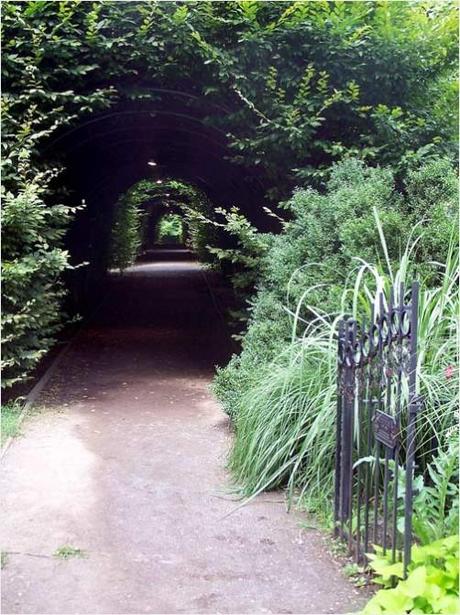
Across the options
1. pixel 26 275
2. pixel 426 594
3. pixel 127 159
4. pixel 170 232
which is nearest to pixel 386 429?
pixel 426 594

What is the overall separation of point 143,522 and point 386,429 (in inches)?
68.7

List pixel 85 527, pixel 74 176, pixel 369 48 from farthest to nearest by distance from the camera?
pixel 74 176 < pixel 369 48 < pixel 85 527

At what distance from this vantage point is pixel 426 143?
284 inches

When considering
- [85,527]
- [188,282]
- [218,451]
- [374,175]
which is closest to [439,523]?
[85,527]

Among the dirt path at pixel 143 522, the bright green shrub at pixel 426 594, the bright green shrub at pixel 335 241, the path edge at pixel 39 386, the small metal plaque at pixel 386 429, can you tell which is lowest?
the dirt path at pixel 143 522

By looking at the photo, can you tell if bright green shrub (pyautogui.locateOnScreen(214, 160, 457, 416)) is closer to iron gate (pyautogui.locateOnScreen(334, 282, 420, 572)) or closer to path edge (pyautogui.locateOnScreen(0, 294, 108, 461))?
iron gate (pyautogui.locateOnScreen(334, 282, 420, 572))

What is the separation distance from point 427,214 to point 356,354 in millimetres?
2410

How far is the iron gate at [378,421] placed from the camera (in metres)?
2.96

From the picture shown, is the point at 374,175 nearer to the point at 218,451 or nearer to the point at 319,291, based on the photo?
the point at 319,291

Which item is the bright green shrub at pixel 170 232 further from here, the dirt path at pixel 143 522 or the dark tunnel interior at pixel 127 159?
the dirt path at pixel 143 522

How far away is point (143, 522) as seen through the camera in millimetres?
3947

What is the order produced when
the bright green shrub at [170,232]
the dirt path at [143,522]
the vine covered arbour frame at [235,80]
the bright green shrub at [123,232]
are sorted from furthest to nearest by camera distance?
the bright green shrub at [170,232]
the bright green shrub at [123,232]
the vine covered arbour frame at [235,80]
the dirt path at [143,522]

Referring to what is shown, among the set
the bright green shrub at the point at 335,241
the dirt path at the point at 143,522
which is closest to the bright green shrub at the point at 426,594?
the dirt path at the point at 143,522

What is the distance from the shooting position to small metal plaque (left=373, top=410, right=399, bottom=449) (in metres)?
3.03
